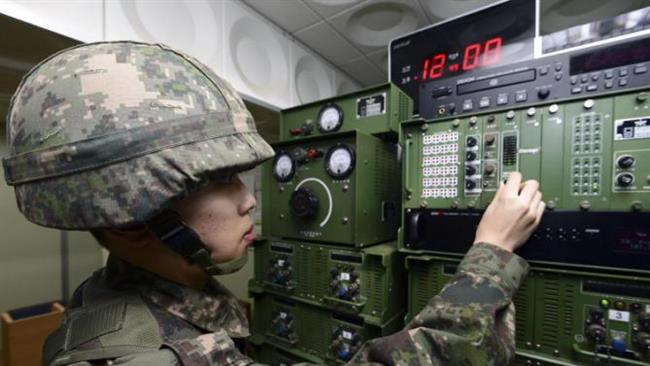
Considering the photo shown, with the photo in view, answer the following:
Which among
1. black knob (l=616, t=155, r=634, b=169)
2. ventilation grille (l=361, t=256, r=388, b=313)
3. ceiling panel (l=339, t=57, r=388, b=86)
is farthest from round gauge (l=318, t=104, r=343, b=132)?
ceiling panel (l=339, t=57, r=388, b=86)

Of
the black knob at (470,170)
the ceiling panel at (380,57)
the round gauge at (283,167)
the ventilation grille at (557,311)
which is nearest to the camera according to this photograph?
the ventilation grille at (557,311)

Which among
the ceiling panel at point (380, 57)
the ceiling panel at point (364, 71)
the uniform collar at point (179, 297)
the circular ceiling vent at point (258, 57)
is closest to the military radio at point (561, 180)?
the uniform collar at point (179, 297)

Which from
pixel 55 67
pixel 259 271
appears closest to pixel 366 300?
pixel 259 271

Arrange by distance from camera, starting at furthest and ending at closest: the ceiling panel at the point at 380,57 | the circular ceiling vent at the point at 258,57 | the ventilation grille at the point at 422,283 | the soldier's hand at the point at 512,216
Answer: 1. the ceiling panel at the point at 380,57
2. the circular ceiling vent at the point at 258,57
3. the ventilation grille at the point at 422,283
4. the soldier's hand at the point at 512,216

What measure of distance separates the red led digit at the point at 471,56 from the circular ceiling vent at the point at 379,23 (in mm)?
722

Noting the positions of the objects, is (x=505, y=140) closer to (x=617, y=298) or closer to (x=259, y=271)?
(x=617, y=298)

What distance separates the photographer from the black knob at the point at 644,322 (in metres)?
0.75

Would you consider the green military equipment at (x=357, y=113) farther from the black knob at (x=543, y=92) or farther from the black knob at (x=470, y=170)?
the black knob at (x=543, y=92)

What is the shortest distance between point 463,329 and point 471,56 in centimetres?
144

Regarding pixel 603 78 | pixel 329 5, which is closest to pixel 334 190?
pixel 603 78

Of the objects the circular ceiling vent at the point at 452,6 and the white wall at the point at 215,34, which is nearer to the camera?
the white wall at the point at 215,34

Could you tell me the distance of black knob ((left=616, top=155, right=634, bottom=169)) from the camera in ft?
2.53

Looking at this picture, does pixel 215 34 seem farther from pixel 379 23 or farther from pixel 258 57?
pixel 379 23

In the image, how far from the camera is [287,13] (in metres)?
2.00
